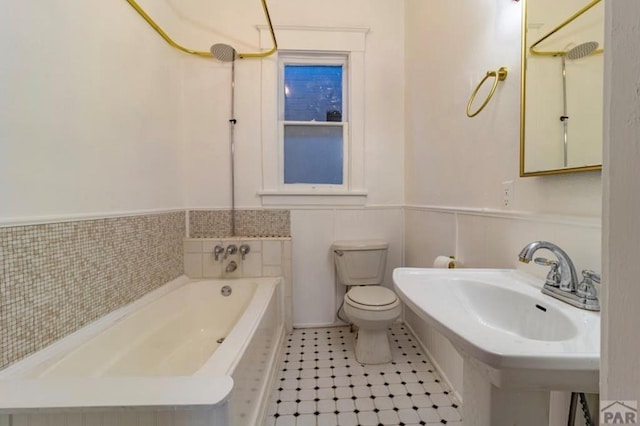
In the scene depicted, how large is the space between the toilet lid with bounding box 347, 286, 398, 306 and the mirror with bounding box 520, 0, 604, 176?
0.98 metres

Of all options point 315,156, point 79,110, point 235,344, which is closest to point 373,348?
point 235,344

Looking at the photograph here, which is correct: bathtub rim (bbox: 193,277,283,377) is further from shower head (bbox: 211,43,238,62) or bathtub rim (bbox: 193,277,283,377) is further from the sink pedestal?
shower head (bbox: 211,43,238,62)

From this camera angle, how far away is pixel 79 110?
1108mm

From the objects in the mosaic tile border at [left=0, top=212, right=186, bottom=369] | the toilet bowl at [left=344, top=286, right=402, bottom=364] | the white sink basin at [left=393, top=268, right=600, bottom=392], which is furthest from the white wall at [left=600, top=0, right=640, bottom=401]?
the mosaic tile border at [left=0, top=212, right=186, bottom=369]

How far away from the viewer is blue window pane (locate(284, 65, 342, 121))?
7.07ft

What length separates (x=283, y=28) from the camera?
2037 millimetres

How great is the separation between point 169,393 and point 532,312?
1.02 m

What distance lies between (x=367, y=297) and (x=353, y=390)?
49cm

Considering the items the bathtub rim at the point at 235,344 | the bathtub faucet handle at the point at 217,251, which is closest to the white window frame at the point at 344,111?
the bathtub faucet handle at the point at 217,251

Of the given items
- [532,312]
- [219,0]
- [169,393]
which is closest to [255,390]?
[169,393]

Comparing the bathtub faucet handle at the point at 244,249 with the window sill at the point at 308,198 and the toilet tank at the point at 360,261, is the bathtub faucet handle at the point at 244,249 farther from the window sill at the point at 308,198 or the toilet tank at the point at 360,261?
the toilet tank at the point at 360,261

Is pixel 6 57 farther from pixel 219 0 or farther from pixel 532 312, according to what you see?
pixel 532 312

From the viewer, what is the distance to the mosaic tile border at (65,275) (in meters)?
0.86

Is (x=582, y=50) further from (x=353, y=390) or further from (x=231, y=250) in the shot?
(x=231, y=250)
